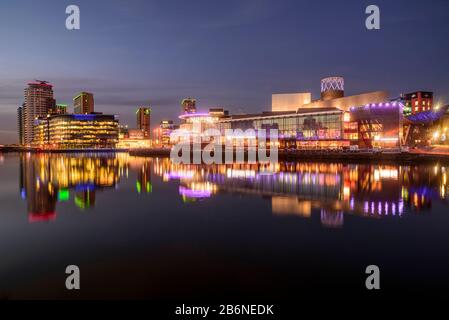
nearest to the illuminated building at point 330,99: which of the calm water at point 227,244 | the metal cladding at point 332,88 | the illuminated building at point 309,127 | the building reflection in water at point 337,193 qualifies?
the metal cladding at point 332,88

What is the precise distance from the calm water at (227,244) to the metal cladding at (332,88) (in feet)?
274

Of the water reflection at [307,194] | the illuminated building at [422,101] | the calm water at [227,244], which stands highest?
the illuminated building at [422,101]

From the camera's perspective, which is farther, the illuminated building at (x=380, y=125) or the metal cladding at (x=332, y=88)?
the metal cladding at (x=332, y=88)

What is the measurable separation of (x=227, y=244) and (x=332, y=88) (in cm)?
10212

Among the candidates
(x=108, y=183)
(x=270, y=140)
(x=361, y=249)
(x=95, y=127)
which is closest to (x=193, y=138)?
(x=270, y=140)

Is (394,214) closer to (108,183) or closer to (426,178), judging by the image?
(426,178)

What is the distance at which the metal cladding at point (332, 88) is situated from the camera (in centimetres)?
10738

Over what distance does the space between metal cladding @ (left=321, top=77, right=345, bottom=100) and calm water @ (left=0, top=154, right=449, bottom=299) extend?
83372 mm

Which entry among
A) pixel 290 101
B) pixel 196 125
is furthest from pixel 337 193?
pixel 196 125

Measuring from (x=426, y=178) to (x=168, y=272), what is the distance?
116 ft

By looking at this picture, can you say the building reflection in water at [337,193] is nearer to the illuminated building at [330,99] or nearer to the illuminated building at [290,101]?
the illuminated building at [330,99]

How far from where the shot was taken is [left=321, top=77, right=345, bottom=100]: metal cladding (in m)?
107

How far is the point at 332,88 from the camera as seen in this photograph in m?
108
